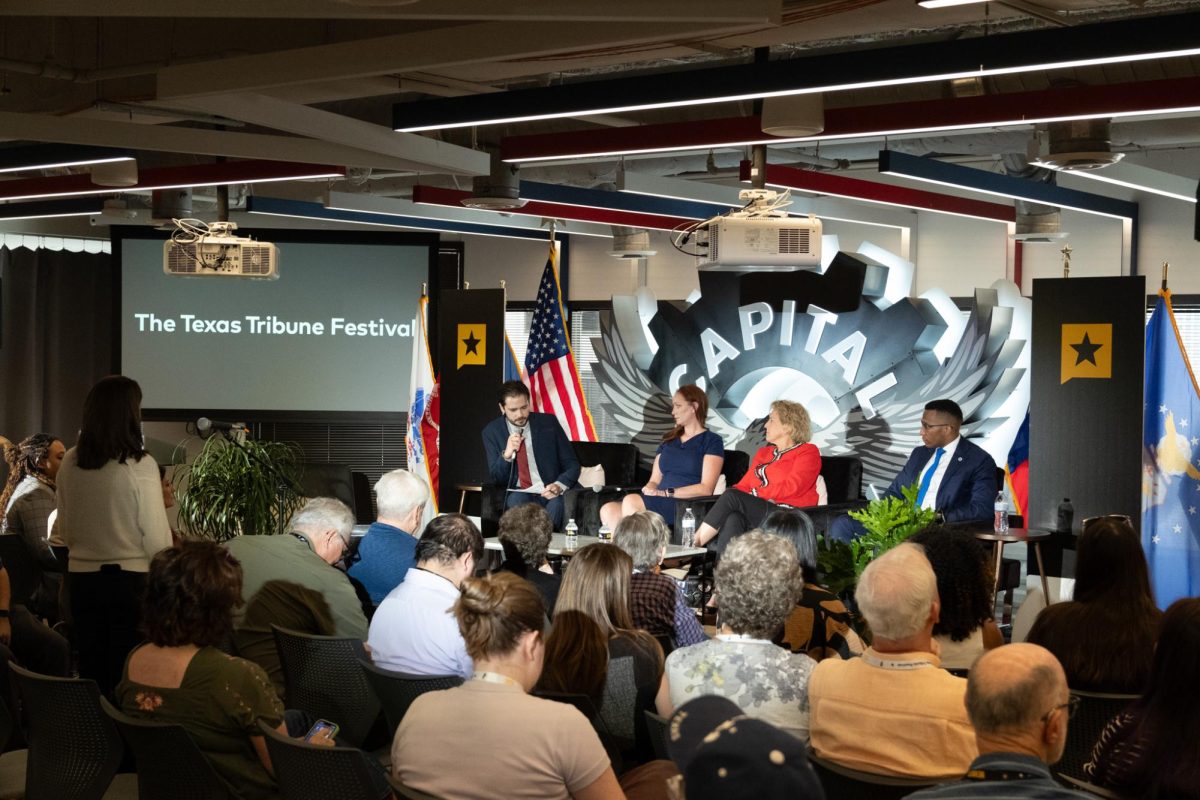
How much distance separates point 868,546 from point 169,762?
300 cm

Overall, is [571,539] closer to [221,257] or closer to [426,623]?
[426,623]

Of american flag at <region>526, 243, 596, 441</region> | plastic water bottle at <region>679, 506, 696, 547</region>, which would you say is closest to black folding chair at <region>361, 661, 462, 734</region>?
plastic water bottle at <region>679, 506, 696, 547</region>

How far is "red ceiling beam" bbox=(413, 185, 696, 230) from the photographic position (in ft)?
29.6

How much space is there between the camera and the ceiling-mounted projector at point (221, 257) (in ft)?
30.3

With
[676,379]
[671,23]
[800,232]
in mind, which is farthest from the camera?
[676,379]

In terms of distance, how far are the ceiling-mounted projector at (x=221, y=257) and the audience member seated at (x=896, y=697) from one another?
7.25 metres

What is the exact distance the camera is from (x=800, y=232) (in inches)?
284

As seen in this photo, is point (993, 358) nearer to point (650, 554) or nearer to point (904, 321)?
point (904, 321)

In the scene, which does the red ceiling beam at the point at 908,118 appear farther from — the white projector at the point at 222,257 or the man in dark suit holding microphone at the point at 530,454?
the white projector at the point at 222,257

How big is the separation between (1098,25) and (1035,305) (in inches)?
134

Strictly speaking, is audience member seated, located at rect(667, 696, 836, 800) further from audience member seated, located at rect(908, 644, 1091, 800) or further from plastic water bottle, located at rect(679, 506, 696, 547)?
plastic water bottle, located at rect(679, 506, 696, 547)

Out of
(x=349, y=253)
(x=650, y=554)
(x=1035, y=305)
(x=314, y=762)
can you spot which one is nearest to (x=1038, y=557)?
(x=1035, y=305)

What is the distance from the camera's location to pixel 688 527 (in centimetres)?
755

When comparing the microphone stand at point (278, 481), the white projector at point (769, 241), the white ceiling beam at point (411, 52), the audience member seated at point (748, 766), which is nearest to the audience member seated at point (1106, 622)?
the white ceiling beam at point (411, 52)
